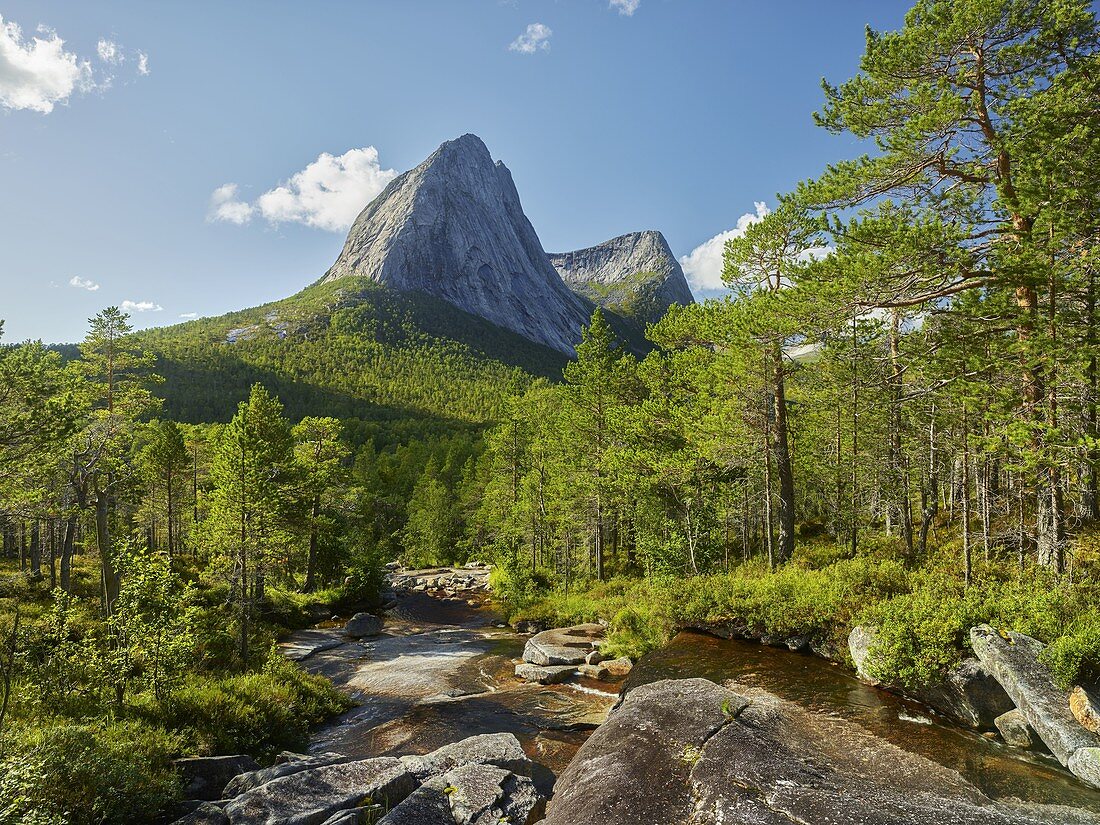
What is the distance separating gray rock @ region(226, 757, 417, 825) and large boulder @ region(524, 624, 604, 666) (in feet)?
32.7

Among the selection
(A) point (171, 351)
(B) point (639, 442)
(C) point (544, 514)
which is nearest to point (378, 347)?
(A) point (171, 351)

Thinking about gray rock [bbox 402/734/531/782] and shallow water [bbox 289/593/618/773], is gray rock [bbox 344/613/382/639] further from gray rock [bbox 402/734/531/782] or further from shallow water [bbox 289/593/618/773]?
gray rock [bbox 402/734/531/782]

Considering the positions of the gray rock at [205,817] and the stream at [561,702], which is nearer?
the gray rock at [205,817]

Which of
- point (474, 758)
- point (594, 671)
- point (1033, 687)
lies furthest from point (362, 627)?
point (1033, 687)

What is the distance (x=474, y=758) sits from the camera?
35.8 ft

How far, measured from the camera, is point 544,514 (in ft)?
118

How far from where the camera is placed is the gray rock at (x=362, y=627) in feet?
96.1

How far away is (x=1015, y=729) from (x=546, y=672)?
13030 millimetres

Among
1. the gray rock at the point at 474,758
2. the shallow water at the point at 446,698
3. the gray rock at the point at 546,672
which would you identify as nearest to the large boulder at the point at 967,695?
the shallow water at the point at 446,698

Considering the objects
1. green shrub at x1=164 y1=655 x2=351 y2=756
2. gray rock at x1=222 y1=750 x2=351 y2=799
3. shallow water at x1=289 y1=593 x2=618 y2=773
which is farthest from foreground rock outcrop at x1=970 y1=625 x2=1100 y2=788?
green shrub at x1=164 y1=655 x2=351 y2=756

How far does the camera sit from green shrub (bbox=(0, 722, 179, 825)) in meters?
7.98

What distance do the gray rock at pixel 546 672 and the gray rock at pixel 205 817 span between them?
36.4 ft

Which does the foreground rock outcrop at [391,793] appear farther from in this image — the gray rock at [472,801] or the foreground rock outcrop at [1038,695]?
the foreground rock outcrop at [1038,695]

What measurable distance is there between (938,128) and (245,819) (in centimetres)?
2021
